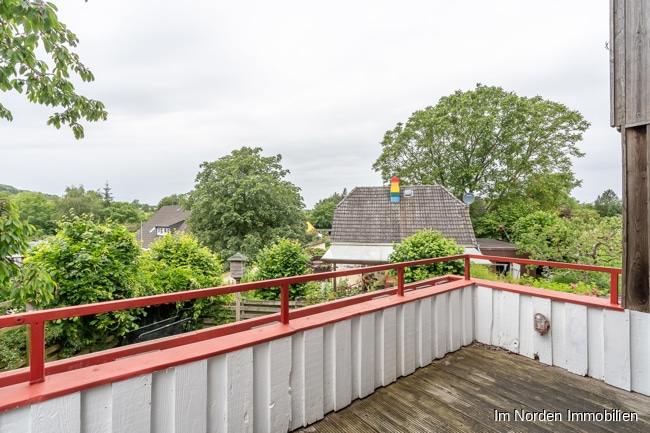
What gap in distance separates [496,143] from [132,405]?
15996mm

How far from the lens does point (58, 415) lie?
40.1 inches

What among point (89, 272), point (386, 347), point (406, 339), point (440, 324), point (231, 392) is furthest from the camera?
point (89, 272)

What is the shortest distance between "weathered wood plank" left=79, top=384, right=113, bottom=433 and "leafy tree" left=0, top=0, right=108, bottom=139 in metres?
1.78

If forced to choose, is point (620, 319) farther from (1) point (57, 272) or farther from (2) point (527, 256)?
(2) point (527, 256)

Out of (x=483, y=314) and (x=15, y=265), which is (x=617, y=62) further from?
(x=15, y=265)

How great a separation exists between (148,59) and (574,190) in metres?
18.2

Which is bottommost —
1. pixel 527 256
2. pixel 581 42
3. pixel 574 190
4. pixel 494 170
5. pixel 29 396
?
pixel 527 256

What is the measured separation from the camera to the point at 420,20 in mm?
4992

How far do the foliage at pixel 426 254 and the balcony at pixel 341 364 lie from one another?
1439 millimetres

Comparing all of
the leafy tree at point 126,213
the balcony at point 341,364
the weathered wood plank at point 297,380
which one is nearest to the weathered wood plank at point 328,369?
the balcony at point 341,364

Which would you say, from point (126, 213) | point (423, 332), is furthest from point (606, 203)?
point (126, 213)

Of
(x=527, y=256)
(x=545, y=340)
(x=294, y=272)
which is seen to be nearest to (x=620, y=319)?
(x=545, y=340)

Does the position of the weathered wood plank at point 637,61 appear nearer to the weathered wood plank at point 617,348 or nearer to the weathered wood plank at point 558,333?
the weathered wood plank at point 617,348

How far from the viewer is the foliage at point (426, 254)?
4556mm
